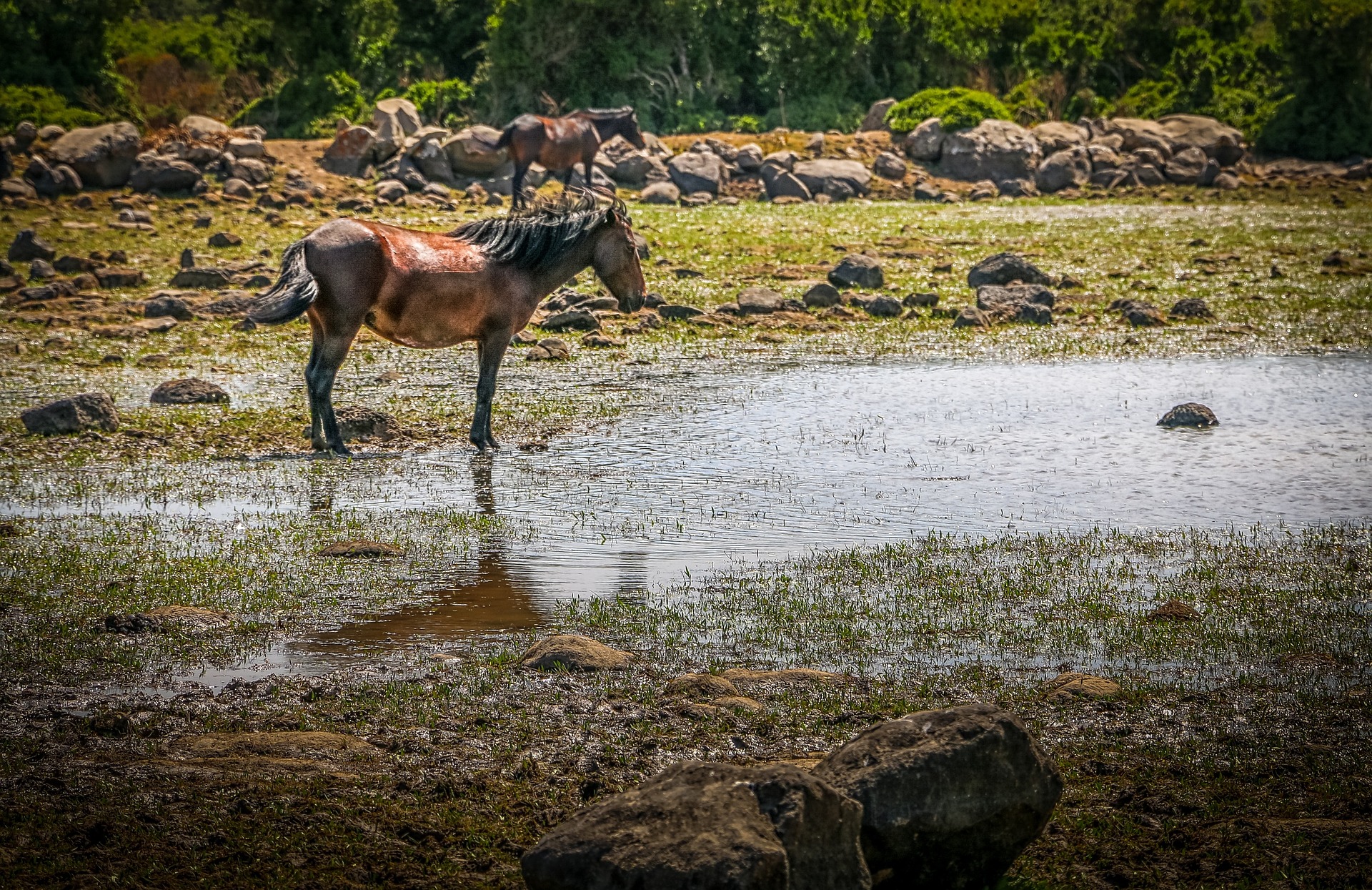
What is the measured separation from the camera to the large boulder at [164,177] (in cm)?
3127

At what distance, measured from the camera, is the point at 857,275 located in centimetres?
2286

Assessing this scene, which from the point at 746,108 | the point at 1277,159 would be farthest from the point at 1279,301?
the point at 746,108

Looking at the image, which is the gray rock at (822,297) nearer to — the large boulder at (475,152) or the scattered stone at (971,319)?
the scattered stone at (971,319)

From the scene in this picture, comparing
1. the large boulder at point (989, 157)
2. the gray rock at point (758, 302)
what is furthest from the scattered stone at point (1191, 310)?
the large boulder at point (989, 157)

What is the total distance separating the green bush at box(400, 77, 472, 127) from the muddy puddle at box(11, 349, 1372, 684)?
31.0 meters

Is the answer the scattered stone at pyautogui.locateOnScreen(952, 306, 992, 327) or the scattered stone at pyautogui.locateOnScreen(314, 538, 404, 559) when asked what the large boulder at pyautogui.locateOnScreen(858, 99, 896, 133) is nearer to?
the scattered stone at pyautogui.locateOnScreen(952, 306, 992, 327)

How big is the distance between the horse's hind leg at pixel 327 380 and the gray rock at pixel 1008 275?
12.3 m

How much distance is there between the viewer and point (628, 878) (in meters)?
4.39

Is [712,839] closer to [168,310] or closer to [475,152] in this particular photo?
[168,310]

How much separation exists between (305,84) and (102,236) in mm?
17973

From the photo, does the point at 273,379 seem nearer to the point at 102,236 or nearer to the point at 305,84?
the point at 102,236

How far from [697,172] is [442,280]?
75.4ft

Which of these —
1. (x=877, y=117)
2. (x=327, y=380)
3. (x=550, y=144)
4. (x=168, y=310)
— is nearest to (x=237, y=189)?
(x=550, y=144)

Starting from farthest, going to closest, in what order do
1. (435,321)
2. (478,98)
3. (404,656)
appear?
(478,98) → (435,321) → (404,656)
